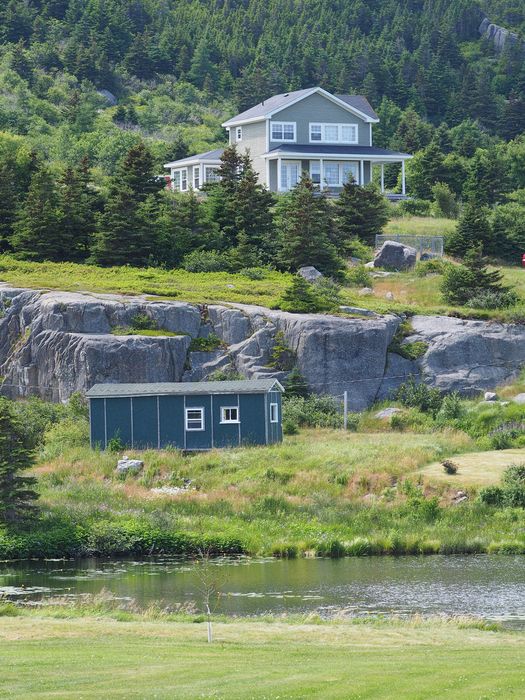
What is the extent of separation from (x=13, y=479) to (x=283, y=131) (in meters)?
49.0

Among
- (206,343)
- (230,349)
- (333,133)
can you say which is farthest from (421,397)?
(333,133)

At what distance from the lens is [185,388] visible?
53.3 m

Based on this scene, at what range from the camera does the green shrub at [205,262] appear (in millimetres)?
68438

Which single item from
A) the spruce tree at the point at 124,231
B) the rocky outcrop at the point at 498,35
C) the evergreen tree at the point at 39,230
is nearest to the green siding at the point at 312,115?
the spruce tree at the point at 124,231

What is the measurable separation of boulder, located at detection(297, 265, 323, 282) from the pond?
86.1 ft

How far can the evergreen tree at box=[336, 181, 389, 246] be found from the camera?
74188 mm

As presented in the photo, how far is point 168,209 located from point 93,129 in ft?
130

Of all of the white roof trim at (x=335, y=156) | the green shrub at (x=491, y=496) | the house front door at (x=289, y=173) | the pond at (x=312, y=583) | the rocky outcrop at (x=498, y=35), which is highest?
the rocky outcrop at (x=498, y=35)

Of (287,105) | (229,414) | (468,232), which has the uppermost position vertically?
(287,105)

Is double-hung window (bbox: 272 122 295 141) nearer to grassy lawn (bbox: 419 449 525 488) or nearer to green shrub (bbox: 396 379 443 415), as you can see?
green shrub (bbox: 396 379 443 415)

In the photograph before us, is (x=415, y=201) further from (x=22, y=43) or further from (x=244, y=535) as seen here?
(x=22, y=43)

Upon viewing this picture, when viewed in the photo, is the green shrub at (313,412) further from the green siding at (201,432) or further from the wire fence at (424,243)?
the wire fence at (424,243)

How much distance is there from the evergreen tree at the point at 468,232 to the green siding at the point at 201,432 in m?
24.6

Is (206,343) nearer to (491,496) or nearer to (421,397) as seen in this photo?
(421,397)
